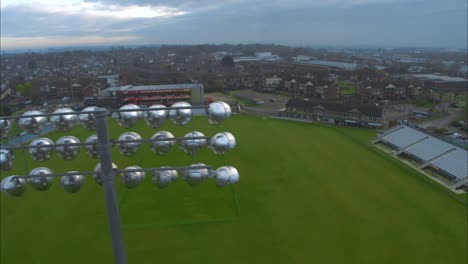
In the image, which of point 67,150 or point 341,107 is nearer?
point 67,150

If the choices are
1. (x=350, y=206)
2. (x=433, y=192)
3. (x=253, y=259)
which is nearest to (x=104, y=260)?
(x=253, y=259)

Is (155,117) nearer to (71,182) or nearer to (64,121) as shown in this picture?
(64,121)

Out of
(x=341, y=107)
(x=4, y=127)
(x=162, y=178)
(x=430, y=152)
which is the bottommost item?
(x=430, y=152)

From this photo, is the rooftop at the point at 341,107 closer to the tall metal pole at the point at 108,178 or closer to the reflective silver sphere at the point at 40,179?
the tall metal pole at the point at 108,178

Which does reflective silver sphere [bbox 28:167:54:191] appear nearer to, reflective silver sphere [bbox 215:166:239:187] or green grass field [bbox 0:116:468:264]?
reflective silver sphere [bbox 215:166:239:187]

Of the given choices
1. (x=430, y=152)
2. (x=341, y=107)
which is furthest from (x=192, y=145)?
(x=341, y=107)

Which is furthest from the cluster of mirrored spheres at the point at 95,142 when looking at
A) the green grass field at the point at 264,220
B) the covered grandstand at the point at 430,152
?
the covered grandstand at the point at 430,152

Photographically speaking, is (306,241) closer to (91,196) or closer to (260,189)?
(260,189)
